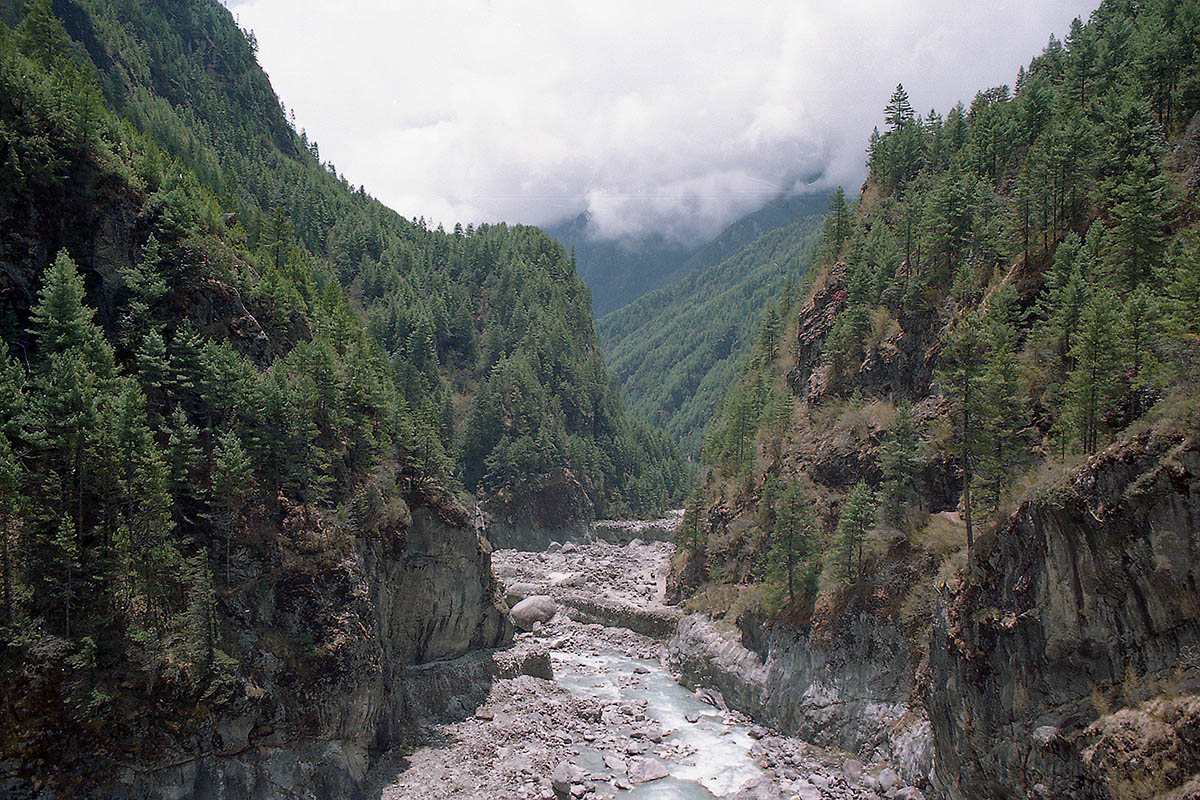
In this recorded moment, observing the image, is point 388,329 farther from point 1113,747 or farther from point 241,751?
point 1113,747

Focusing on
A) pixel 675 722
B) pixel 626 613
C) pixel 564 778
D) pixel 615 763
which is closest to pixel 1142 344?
pixel 615 763

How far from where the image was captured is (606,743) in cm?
4350

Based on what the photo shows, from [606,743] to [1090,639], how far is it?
2853 cm

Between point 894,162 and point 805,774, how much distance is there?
5528cm

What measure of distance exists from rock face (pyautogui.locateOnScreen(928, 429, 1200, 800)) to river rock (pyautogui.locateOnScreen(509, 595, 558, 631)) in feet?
143

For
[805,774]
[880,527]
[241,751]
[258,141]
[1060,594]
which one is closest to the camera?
[1060,594]

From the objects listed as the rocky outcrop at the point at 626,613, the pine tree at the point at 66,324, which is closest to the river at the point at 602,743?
the rocky outcrop at the point at 626,613

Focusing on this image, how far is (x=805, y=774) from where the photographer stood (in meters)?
38.2

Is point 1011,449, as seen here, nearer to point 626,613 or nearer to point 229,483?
point 229,483

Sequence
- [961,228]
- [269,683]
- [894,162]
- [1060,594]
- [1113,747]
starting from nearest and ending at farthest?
1. [1113,747]
2. [1060,594]
3. [269,683]
4. [961,228]
5. [894,162]

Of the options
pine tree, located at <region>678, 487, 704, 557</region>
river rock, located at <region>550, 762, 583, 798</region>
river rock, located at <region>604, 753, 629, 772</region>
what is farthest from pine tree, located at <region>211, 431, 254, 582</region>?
pine tree, located at <region>678, 487, 704, 557</region>

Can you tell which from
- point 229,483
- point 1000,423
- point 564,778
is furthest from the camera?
point 564,778

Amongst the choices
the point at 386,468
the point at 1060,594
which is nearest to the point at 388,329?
the point at 386,468

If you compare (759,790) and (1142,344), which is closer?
(1142,344)
